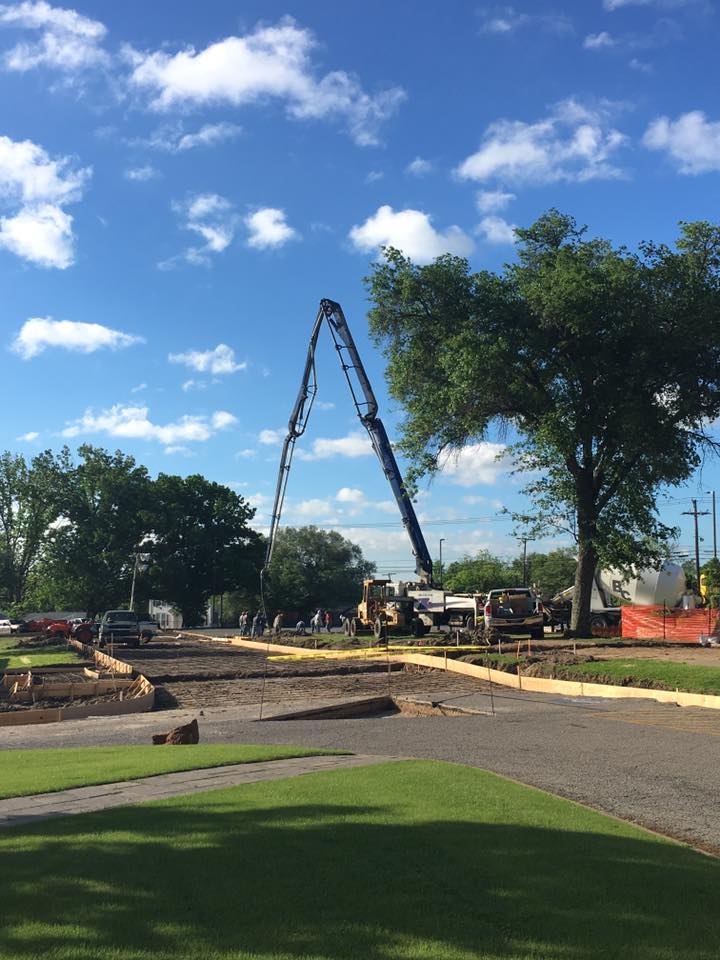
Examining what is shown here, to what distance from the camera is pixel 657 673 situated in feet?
67.0

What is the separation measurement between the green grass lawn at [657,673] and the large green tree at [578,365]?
1305cm

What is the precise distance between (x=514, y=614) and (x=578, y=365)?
39.5 ft

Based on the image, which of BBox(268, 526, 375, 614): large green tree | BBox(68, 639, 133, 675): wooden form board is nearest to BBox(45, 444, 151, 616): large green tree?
BBox(268, 526, 375, 614): large green tree

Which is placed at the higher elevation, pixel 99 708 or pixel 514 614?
pixel 514 614

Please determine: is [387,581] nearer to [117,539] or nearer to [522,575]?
[117,539]

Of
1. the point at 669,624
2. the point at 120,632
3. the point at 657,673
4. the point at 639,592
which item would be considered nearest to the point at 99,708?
the point at 657,673

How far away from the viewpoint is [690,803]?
8.52 meters

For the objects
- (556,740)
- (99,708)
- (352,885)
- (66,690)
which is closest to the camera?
(352,885)

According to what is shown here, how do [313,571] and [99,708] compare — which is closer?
[99,708]

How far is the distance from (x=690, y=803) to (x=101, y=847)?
566 centimetres

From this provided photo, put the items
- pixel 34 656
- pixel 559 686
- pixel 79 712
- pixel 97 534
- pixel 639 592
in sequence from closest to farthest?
pixel 79 712 < pixel 559 686 < pixel 34 656 < pixel 639 592 < pixel 97 534

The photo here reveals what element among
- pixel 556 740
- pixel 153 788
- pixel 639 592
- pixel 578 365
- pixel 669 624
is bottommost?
pixel 556 740

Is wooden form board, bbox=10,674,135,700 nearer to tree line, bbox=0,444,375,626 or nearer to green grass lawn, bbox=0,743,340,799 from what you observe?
green grass lawn, bbox=0,743,340,799

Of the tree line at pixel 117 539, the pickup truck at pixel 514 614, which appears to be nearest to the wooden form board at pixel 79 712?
the pickup truck at pixel 514 614
